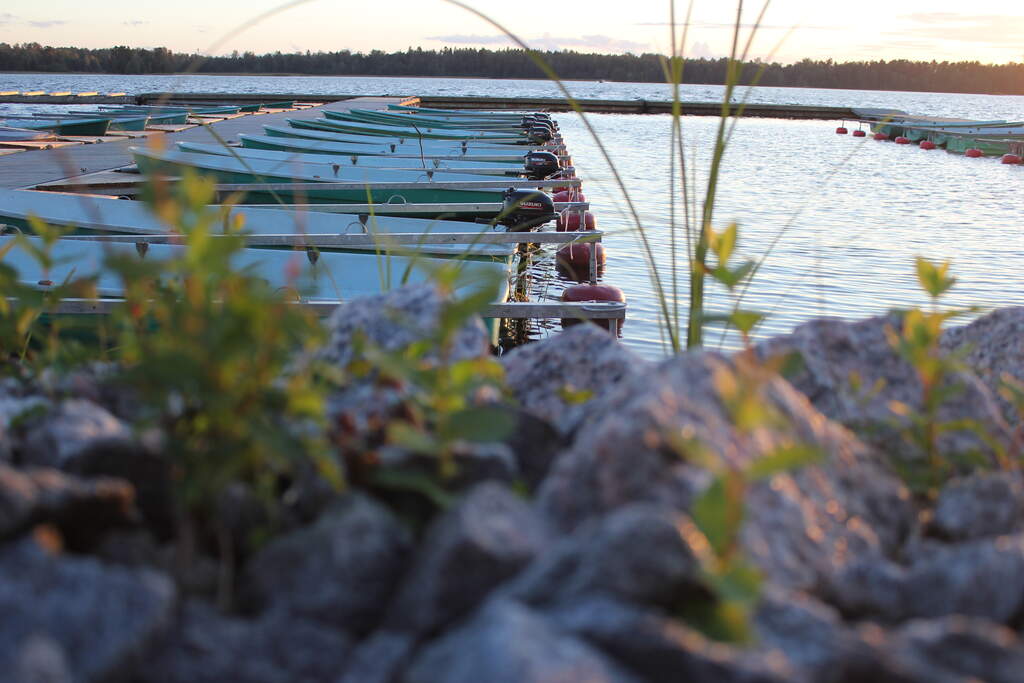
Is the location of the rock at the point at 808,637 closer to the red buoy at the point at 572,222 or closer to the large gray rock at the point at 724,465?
the large gray rock at the point at 724,465

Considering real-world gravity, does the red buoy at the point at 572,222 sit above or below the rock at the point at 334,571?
below

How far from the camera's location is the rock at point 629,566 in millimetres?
965

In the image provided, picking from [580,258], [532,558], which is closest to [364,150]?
[580,258]

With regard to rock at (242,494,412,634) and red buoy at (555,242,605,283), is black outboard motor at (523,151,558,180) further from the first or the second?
rock at (242,494,412,634)

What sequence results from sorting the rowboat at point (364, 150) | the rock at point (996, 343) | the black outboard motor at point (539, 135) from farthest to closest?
the black outboard motor at point (539, 135), the rowboat at point (364, 150), the rock at point (996, 343)

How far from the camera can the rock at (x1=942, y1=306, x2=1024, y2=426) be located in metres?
2.43

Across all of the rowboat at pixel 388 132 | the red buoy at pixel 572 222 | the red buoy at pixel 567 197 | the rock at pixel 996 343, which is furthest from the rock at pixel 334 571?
the rowboat at pixel 388 132

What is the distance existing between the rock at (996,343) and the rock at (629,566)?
175 centimetres

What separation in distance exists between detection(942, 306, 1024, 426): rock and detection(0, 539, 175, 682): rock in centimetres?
217

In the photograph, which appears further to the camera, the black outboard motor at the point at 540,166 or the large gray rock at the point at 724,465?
the black outboard motor at the point at 540,166

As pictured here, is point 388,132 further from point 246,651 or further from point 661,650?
point 661,650

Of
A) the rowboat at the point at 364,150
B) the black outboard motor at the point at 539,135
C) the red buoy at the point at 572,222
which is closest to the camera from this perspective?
the red buoy at the point at 572,222

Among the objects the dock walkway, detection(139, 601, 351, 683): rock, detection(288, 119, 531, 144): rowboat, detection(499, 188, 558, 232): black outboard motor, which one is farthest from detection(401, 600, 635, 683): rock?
detection(288, 119, 531, 144): rowboat

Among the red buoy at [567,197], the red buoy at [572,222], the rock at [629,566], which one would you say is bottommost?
the red buoy at [572,222]
